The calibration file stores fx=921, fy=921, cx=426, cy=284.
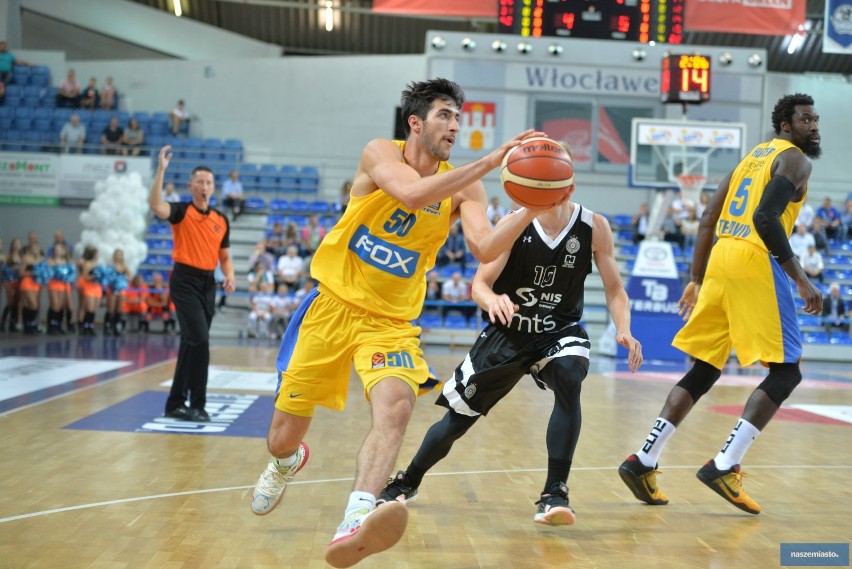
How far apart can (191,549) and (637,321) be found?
13363 mm

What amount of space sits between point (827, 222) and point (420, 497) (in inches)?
745

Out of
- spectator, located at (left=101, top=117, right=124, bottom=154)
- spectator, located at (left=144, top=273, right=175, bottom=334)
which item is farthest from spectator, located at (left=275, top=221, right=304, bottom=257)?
spectator, located at (left=101, top=117, right=124, bottom=154)

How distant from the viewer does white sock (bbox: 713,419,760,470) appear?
186 inches

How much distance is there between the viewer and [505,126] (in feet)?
75.5

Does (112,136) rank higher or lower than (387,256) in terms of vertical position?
higher

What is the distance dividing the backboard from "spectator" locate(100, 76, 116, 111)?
13.4m

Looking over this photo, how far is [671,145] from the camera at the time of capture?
715 inches

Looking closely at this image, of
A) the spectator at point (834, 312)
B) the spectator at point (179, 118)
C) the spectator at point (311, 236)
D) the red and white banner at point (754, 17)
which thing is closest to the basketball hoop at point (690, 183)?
the red and white banner at point (754, 17)

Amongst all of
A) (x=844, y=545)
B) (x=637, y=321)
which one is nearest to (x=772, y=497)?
(x=844, y=545)

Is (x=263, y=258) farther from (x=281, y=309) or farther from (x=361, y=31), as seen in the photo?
(x=361, y=31)

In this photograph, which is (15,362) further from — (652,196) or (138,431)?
(652,196)

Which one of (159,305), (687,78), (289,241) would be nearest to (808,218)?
(687,78)

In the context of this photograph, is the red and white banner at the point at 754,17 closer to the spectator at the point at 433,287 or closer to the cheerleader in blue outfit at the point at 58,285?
the spectator at the point at 433,287

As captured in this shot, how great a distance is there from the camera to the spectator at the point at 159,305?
17906mm
